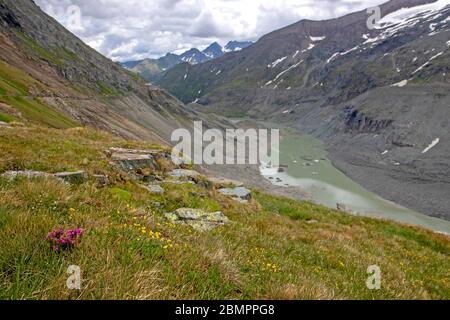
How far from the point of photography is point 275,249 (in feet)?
30.1

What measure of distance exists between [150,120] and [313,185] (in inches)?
2472

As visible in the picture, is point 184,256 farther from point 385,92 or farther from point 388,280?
→ point 385,92

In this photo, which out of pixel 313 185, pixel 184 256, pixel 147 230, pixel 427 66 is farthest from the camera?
pixel 427 66

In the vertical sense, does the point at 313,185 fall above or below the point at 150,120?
below

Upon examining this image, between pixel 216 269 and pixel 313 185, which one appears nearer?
pixel 216 269

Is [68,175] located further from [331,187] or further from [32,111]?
[331,187]

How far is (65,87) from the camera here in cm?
10306

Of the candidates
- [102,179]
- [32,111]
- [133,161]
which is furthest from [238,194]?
[32,111]

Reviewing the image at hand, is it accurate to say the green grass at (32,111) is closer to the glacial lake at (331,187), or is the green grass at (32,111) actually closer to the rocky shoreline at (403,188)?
the glacial lake at (331,187)

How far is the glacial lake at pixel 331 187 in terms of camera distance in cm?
7375

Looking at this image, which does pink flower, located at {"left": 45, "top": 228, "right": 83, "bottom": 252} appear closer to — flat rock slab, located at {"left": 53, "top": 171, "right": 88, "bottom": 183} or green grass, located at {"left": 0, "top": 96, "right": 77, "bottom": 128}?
flat rock slab, located at {"left": 53, "top": 171, "right": 88, "bottom": 183}

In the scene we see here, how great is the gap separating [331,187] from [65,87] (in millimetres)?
78746

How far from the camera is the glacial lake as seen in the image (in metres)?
73.8

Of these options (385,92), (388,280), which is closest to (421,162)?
(385,92)
